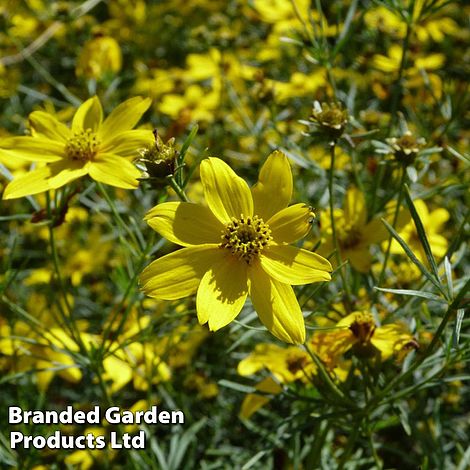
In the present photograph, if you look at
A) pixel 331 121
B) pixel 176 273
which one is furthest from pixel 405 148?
pixel 176 273

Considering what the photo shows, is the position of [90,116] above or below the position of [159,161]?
above

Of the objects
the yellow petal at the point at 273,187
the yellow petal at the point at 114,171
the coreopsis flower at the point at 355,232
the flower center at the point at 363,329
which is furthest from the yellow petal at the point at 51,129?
the flower center at the point at 363,329

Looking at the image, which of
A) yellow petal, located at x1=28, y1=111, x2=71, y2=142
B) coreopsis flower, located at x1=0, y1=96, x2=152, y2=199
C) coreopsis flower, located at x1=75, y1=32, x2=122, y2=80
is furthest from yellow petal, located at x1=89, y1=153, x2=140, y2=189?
coreopsis flower, located at x1=75, y1=32, x2=122, y2=80

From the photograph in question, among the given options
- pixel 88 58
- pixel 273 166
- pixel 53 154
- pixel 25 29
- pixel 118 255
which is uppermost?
pixel 25 29

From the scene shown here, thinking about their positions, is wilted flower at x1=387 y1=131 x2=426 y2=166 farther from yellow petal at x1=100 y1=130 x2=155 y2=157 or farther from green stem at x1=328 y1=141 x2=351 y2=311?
yellow petal at x1=100 y1=130 x2=155 y2=157

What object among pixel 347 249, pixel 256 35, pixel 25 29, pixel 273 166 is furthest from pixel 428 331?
pixel 25 29

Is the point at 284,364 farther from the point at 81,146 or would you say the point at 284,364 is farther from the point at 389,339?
the point at 81,146

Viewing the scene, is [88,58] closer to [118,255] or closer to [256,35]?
[118,255]

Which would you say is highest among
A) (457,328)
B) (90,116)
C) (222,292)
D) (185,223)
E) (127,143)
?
(90,116)
